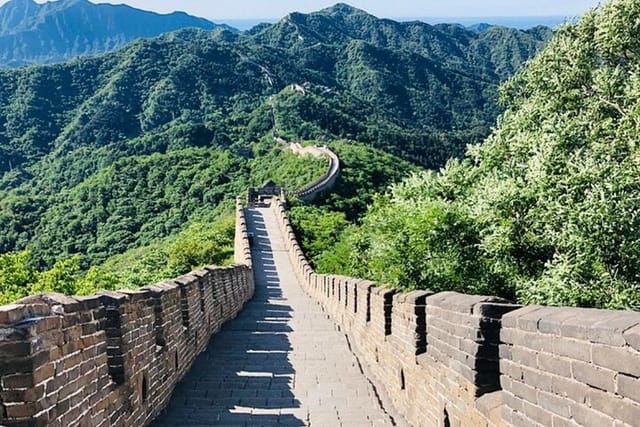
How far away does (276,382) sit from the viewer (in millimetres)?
9523

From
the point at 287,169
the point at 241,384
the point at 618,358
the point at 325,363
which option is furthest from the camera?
the point at 287,169

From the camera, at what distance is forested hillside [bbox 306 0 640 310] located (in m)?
11.5

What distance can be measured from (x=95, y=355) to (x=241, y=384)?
13.6ft

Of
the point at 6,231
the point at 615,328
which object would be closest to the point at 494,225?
the point at 615,328

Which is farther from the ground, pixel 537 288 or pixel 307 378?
pixel 537 288

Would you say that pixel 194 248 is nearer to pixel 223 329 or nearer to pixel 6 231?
pixel 223 329

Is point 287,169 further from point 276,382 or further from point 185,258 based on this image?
point 276,382

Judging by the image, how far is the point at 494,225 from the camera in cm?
1291

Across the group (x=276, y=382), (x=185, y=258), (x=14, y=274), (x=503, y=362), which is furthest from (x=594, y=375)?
(x=185, y=258)

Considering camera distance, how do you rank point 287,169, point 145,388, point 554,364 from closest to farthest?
point 554,364, point 145,388, point 287,169

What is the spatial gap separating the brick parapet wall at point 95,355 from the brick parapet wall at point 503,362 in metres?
2.05

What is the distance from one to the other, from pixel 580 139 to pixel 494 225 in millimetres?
2808

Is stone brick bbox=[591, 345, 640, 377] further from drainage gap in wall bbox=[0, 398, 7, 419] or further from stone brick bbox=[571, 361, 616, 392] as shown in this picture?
drainage gap in wall bbox=[0, 398, 7, 419]

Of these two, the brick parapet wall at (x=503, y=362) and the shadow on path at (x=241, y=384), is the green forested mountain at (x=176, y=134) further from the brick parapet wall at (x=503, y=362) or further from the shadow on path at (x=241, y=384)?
the brick parapet wall at (x=503, y=362)
